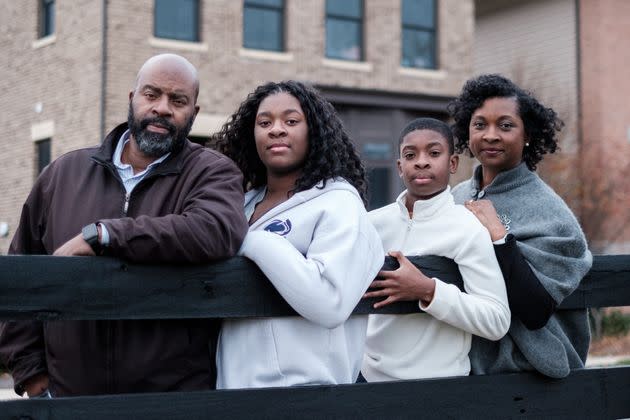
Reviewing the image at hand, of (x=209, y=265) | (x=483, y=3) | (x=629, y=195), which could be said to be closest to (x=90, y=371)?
(x=209, y=265)

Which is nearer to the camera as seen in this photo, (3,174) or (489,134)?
(489,134)

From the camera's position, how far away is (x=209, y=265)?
269cm

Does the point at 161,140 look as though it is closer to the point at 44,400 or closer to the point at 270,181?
the point at 270,181

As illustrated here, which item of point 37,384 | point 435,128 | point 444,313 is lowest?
point 37,384

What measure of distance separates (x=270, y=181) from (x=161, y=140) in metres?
0.42

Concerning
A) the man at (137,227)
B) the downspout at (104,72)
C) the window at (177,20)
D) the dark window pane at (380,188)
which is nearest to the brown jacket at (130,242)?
the man at (137,227)

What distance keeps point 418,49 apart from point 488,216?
15860 mm

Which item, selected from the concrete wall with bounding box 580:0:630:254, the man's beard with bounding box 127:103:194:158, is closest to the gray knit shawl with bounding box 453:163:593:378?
the man's beard with bounding box 127:103:194:158

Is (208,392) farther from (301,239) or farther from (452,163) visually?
(452,163)

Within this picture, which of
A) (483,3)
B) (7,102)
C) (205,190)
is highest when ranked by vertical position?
(483,3)

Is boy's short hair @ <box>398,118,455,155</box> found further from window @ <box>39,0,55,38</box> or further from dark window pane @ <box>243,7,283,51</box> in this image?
window @ <box>39,0,55,38</box>

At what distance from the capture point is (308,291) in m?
2.66

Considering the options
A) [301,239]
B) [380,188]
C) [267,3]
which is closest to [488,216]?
[301,239]

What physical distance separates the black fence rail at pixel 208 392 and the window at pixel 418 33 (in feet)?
51.7
